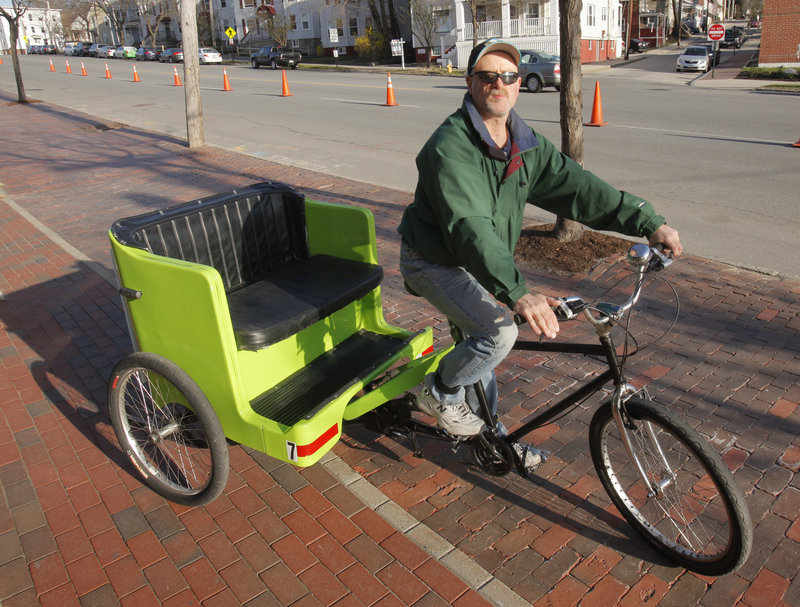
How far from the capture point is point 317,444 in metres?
2.95

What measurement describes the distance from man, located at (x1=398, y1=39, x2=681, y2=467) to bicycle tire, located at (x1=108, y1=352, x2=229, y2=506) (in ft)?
3.35

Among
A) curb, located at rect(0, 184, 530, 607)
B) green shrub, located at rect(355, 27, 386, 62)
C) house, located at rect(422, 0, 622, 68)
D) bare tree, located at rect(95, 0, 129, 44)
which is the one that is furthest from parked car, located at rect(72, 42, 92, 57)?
curb, located at rect(0, 184, 530, 607)

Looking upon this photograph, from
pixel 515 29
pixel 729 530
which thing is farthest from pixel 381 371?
pixel 515 29

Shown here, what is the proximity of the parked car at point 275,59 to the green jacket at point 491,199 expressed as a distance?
136 ft

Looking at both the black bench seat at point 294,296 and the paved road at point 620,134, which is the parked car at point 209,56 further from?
the black bench seat at point 294,296

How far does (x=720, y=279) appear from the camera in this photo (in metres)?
5.77

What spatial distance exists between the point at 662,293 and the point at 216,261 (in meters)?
3.71

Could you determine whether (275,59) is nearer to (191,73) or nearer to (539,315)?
(191,73)

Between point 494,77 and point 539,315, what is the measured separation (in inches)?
39.4

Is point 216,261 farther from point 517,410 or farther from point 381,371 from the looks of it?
point 517,410

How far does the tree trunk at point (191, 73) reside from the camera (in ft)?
40.9

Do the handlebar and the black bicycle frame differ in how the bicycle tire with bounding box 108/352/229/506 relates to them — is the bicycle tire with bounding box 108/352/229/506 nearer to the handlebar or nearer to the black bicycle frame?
the black bicycle frame

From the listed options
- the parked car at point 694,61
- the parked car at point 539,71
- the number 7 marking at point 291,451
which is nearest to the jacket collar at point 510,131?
the number 7 marking at point 291,451

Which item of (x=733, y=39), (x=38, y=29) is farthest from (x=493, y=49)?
(x=38, y=29)
